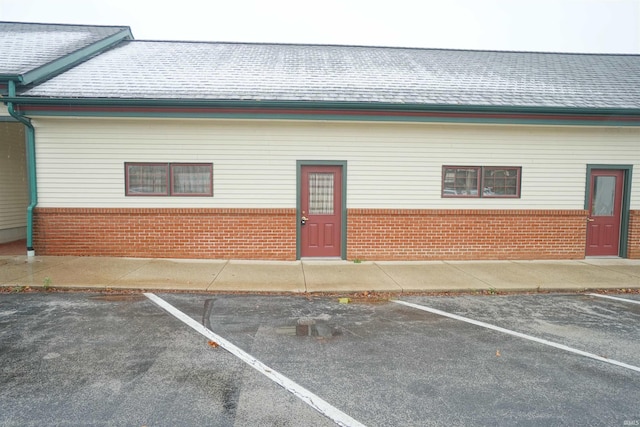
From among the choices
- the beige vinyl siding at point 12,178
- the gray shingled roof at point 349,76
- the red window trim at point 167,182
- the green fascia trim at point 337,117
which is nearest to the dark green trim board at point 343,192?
the green fascia trim at point 337,117

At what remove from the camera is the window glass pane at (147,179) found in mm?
9320

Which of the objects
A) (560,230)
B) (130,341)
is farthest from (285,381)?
(560,230)

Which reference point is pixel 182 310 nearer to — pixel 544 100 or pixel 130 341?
pixel 130 341

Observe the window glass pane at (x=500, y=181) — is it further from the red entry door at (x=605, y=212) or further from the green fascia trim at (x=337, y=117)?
the red entry door at (x=605, y=212)

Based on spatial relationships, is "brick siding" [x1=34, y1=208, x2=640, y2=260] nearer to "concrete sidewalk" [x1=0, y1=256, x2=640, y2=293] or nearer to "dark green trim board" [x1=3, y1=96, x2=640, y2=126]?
"concrete sidewalk" [x1=0, y1=256, x2=640, y2=293]

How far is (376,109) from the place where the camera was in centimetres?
896

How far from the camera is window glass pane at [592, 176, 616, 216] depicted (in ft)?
33.0

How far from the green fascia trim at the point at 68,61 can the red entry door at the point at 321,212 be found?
711 centimetres

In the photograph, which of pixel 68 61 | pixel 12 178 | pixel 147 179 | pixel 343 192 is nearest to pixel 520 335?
pixel 343 192

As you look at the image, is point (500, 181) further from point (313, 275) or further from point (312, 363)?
point (312, 363)

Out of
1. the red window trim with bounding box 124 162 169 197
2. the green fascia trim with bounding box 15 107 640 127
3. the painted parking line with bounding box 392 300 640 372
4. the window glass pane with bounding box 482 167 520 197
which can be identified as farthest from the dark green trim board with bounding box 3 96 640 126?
the painted parking line with bounding box 392 300 640 372

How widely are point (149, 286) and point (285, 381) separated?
4.35 metres

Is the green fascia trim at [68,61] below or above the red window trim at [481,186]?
above

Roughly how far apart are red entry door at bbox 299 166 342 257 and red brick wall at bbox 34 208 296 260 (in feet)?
1.21
